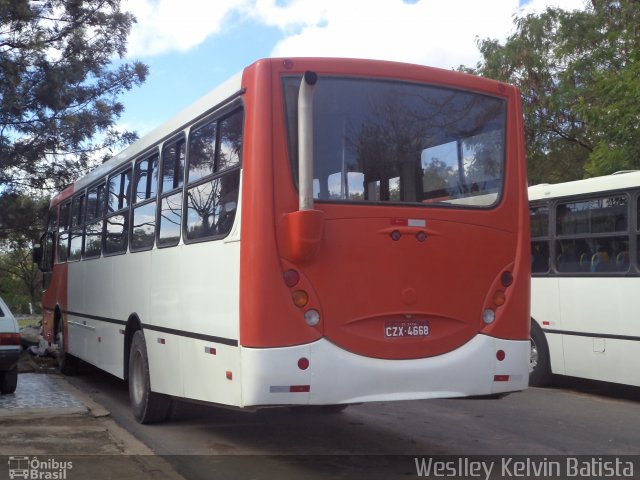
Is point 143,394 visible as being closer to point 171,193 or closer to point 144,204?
point 144,204

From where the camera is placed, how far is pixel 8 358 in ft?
33.4

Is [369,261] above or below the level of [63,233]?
below

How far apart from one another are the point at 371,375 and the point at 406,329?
0.48m

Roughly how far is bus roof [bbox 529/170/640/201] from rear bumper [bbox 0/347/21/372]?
24.7ft

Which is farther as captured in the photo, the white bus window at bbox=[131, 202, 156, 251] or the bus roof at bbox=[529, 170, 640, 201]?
the bus roof at bbox=[529, 170, 640, 201]

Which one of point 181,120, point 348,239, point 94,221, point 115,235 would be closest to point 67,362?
point 94,221

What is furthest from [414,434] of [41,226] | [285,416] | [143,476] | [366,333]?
[41,226]

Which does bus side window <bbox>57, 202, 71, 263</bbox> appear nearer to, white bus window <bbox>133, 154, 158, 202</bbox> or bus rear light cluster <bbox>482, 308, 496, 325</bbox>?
white bus window <bbox>133, 154, 158, 202</bbox>

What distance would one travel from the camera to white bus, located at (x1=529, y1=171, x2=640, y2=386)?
9.95 m

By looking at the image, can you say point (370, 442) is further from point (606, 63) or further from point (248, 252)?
point (606, 63)

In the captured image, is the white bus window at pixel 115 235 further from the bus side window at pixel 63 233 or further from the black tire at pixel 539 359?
the black tire at pixel 539 359

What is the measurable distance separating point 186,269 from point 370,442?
2472 millimetres

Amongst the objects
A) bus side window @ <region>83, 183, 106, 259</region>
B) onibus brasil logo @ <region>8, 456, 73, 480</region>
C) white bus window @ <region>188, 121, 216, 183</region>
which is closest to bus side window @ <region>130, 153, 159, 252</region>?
white bus window @ <region>188, 121, 216, 183</region>

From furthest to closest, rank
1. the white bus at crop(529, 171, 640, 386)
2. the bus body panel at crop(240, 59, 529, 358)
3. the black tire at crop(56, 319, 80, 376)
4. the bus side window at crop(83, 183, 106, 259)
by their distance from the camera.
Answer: the black tire at crop(56, 319, 80, 376), the bus side window at crop(83, 183, 106, 259), the white bus at crop(529, 171, 640, 386), the bus body panel at crop(240, 59, 529, 358)
